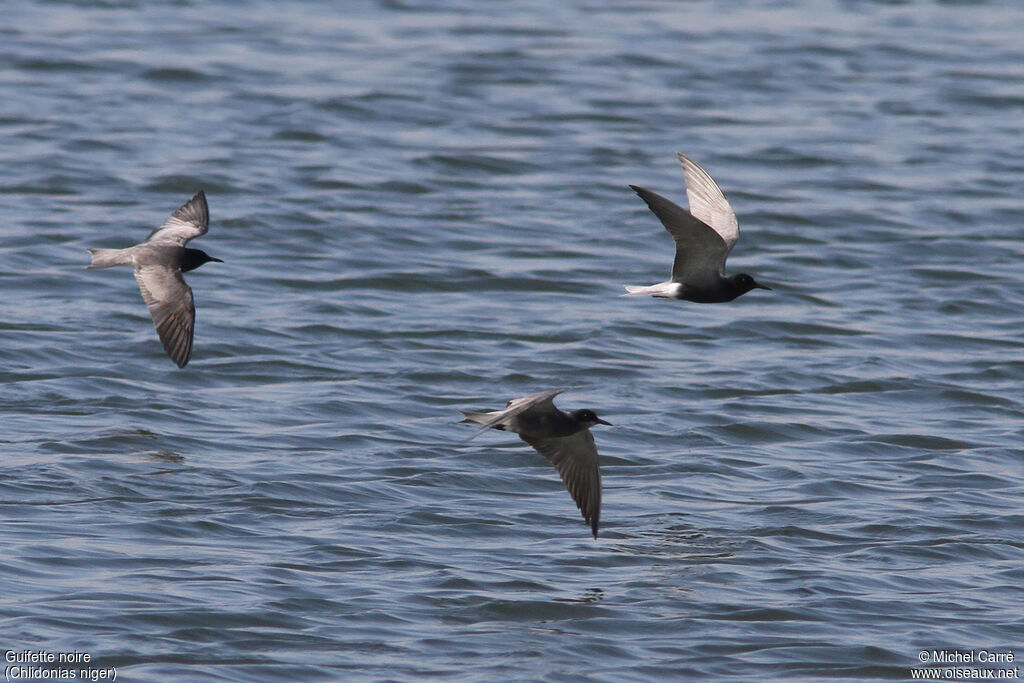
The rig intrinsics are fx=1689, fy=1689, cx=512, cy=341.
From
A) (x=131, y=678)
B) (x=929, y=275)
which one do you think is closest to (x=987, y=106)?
(x=929, y=275)

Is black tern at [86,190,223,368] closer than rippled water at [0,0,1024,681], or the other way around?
rippled water at [0,0,1024,681]

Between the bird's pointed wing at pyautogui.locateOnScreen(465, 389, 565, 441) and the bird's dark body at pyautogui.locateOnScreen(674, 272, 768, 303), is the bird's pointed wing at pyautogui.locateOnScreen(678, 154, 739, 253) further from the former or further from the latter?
the bird's pointed wing at pyautogui.locateOnScreen(465, 389, 565, 441)

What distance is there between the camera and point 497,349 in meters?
14.0

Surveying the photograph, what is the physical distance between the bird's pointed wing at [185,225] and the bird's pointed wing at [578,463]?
11.5 feet

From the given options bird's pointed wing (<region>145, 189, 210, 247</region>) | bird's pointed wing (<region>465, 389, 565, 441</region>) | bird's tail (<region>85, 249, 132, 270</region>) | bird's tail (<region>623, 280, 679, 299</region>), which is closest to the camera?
bird's pointed wing (<region>465, 389, 565, 441</region>)

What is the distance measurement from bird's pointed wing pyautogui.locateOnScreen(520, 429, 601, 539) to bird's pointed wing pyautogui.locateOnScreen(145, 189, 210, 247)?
11.5 ft

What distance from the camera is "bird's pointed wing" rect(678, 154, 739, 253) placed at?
37.0 feet

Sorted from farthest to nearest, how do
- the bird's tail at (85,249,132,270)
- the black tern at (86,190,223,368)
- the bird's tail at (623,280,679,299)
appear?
the bird's tail at (85,249,132,270) → the black tern at (86,190,223,368) → the bird's tail at (623,280,679,299)

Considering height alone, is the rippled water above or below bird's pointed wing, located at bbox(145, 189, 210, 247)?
below

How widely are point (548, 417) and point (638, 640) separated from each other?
5.11 ft

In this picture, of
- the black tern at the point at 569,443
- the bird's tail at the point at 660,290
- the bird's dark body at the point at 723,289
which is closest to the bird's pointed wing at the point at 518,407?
the black tern at the point at 569,443

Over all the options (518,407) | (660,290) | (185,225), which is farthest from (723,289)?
(185,225)

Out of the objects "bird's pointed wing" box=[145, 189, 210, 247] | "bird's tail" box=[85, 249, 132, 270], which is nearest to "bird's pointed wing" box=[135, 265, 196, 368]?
"bird's tail" box=[85, 249, 132, 270]

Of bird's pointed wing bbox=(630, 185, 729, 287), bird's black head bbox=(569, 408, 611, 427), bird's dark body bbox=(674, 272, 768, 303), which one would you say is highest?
Result: bird's pointed wing bbox=(630, 185, 729, 287)
